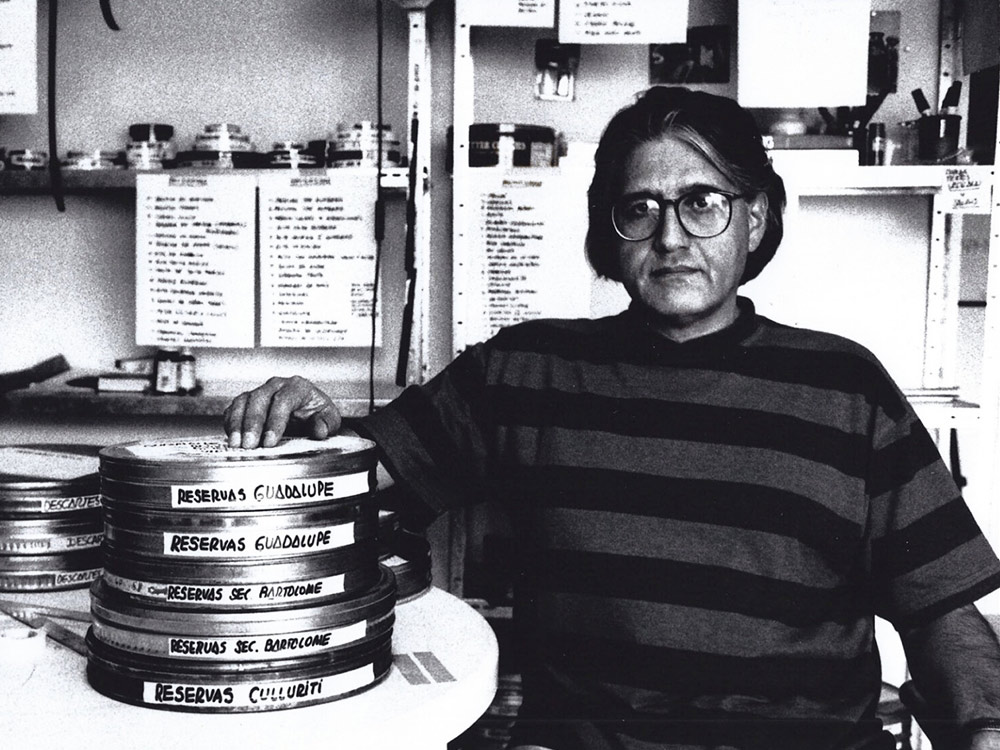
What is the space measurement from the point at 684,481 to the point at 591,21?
1.07 m

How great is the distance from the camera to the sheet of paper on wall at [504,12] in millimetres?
2045

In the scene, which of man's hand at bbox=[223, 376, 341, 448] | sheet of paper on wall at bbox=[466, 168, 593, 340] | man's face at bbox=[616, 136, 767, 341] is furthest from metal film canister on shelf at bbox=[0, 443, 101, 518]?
sheet of paper on wall at bbox=[466, 168, 593, 340]

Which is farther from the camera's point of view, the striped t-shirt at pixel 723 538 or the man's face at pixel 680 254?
the man's face at pixel 680 254

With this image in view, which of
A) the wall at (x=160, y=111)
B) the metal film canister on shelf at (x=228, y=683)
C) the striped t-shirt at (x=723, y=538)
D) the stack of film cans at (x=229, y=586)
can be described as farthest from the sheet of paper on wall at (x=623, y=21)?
the metal film canister on shelf at (x=228, y=683)

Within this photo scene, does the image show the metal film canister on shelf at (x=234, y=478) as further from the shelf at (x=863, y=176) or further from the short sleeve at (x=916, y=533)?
the shelf at (x=863, y=176)

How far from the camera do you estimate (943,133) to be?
2.04 m

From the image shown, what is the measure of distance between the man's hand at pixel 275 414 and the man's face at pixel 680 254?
1.65ft

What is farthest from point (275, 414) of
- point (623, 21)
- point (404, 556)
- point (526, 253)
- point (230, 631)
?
point (623, 21)

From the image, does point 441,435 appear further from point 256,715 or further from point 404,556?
point 256,715

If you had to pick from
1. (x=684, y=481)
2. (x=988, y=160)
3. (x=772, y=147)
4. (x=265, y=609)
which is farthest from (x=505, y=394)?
(x=988, y=160)

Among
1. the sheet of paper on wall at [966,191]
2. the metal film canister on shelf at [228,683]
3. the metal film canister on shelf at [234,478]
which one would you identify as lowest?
the metal film canister on shelf at [228,683]

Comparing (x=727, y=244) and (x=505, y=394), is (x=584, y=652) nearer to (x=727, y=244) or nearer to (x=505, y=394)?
(x=505, y=394)

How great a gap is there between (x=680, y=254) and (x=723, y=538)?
1.35ft

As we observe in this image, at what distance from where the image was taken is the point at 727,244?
1526 mm
